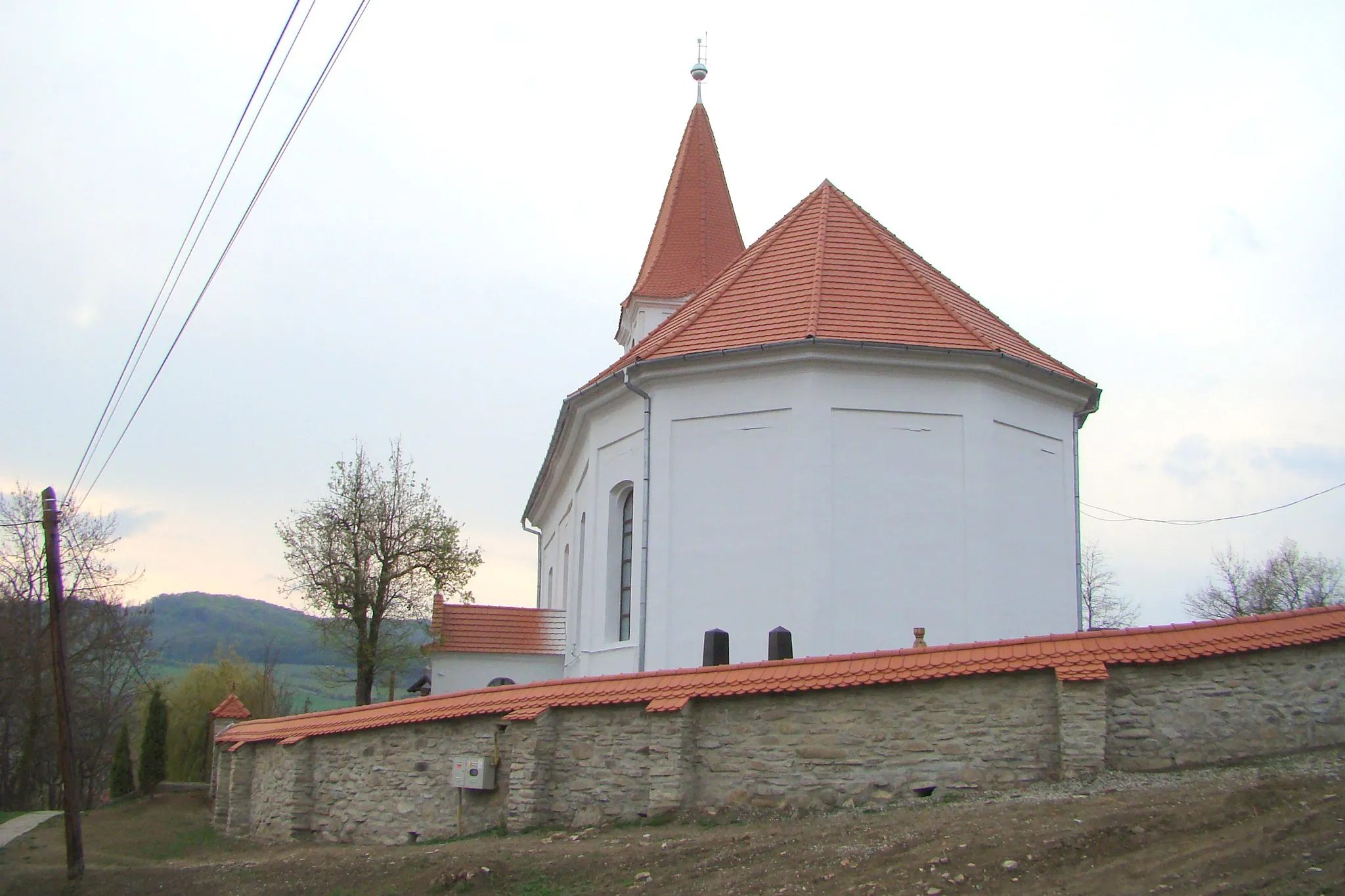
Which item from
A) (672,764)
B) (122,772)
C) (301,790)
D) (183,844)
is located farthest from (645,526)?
(122,772)

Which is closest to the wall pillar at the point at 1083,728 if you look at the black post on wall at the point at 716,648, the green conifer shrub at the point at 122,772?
the black post on wall at the point at 716,648

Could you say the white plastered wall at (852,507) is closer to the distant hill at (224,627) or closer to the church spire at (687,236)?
the church spire at (687,236)

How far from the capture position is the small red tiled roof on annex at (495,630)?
2723 cm

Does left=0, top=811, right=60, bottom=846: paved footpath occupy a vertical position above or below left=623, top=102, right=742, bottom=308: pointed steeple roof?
below

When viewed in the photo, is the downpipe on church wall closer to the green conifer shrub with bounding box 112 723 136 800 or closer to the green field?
the green conifer shrub with bounding box 112 723 136 800

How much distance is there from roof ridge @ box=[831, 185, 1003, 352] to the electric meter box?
973cm

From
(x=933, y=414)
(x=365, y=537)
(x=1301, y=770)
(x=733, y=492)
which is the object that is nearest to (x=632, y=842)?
(x=1301, y=770)

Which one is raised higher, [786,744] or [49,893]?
[786,744]

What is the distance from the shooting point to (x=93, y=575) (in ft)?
143

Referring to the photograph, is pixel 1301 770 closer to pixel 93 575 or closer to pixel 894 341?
pixel 894 341

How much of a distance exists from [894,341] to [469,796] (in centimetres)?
906

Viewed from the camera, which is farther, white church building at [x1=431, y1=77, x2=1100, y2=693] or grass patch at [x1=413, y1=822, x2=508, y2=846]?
white church building at [x1=431, y1=77, x2=1100, y2=693]

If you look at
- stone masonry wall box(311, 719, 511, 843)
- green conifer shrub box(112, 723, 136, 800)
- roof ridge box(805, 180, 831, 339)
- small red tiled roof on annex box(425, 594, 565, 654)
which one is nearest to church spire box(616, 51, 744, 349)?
small red tiled roof on annex box(425, 594, 565, 654)

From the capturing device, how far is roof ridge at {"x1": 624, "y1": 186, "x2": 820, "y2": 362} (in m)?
20.4
